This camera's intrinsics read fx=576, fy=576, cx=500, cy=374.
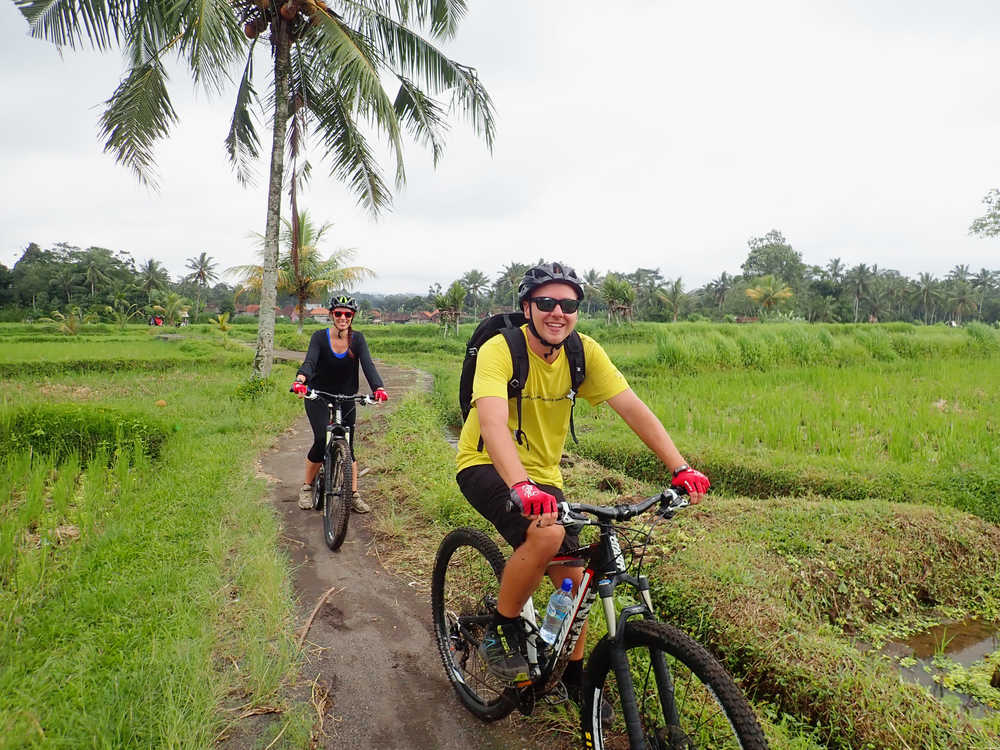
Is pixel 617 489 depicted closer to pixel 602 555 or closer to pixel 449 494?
pixel 449 494

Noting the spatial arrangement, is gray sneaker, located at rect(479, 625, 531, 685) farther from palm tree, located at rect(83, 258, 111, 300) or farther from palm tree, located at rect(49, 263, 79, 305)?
palm tree, located at rect(49, 263, 79, 305)

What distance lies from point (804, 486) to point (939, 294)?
73917 mm

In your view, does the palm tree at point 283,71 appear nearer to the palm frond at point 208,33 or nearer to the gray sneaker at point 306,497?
the palm frond at point 208,33

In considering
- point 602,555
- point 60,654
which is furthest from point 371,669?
point 602,555

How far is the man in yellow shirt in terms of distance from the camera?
199 cm

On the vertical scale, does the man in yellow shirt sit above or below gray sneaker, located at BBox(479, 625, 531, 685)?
above

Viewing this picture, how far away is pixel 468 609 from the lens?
2609 mm

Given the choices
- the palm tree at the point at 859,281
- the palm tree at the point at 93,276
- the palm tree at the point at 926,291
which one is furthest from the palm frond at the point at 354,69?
the palm tree at the point at 926,291

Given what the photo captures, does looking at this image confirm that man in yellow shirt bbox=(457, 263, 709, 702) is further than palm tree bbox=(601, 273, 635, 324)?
No

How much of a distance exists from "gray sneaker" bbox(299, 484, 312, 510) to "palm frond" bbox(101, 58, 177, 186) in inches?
262

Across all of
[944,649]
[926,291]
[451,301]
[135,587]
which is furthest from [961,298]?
[135,587]

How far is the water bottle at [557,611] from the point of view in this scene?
→ 2035mm

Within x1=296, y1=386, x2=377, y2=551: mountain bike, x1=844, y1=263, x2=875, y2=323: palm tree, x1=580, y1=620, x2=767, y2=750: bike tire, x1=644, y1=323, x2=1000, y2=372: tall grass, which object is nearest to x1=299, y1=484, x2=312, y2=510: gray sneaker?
x1=296, y1=386, x2=377, y2=551: mountain bike

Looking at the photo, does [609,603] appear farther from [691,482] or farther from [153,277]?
[153,277]
